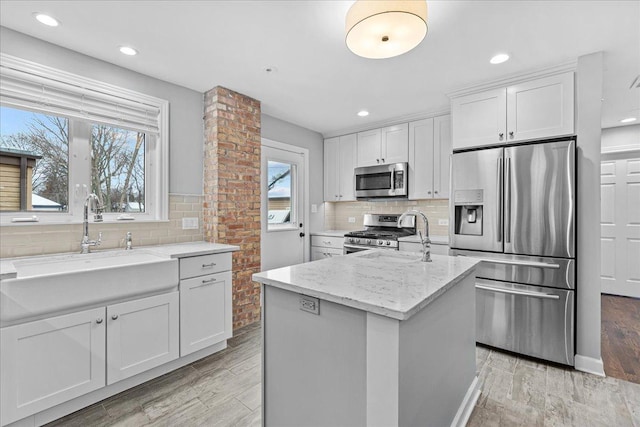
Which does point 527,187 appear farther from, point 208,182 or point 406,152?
point 208,182

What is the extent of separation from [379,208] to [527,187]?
7.14ft

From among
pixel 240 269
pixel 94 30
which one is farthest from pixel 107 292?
pixel 94 30

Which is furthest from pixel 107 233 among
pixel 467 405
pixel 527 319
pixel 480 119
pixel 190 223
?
pixel 527 319

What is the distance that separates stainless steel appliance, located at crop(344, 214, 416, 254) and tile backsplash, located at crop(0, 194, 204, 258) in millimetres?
1929

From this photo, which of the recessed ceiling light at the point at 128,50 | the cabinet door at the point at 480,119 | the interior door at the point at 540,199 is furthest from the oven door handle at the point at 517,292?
the recessed ceiling light at the point at 128,50

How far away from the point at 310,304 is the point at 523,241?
7.20ft

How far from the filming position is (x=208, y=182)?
9.89ft

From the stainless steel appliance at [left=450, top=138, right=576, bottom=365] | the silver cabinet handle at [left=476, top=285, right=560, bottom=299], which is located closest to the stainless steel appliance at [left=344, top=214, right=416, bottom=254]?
the stainless steel appliance at [left=450, top=138, right=576, bottom=365]

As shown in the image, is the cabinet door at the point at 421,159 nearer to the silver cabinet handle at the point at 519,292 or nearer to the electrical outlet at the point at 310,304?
the silver cabinet handle at the point at 519,292

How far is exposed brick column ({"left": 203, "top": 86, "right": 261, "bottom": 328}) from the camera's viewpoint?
2947mm

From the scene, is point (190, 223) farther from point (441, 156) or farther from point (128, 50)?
point (441, 156)

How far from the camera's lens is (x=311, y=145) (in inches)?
179

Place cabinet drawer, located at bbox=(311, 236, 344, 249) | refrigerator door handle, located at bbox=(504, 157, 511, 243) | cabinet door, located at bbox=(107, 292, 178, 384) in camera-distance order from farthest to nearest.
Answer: cabinet drawer, located at bbox=(311, 236, 344, 249)
refrigerator door handle, located at bbox=(504, 157, 511, 243)
cabinet door, located at bbox=(107, 292, 178, 384)

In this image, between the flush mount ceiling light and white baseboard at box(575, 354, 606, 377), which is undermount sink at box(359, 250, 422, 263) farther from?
white baseboard at box(575, 354, 606, 377)
